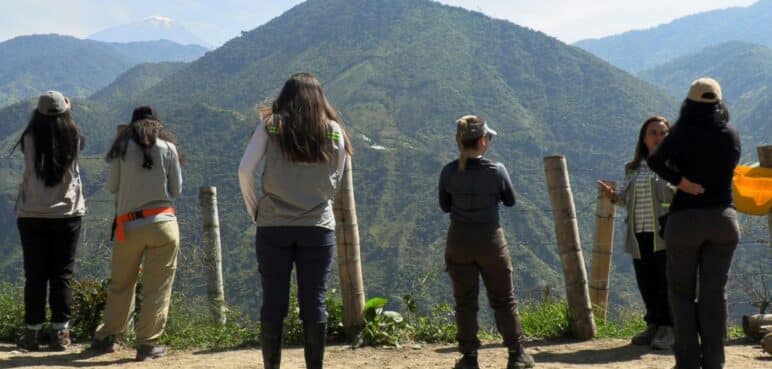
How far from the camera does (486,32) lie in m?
192

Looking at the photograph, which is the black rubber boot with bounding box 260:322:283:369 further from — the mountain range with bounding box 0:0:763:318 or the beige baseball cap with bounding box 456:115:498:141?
the mountain range with bounding box 0:0:763:318

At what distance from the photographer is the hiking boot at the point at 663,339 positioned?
19.0 feet

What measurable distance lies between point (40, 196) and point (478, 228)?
3.13 metres

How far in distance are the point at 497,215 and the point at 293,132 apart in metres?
1.50

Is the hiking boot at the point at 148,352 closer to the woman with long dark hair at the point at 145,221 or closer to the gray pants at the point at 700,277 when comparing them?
the woman with long dark hair at the point at 145,221

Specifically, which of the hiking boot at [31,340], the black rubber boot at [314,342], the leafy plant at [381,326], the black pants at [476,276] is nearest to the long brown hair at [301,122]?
the black rubber boot at [314,342]

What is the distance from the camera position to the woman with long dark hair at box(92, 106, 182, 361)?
552 centimetres

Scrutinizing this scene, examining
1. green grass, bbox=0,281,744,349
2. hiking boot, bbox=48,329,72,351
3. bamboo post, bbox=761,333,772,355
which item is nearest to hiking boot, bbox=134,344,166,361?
green grass, bbox=0,281,744,349

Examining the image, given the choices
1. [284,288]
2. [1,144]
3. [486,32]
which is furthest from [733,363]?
[486,32]

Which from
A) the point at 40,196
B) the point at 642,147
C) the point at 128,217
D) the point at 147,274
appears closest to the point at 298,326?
the point at 147,274

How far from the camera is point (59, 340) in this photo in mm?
6035

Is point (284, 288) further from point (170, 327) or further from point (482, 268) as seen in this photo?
point (170, 327)

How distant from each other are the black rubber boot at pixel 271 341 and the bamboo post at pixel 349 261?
1700 mm

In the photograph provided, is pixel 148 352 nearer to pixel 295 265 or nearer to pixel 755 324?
pixel 295 265
